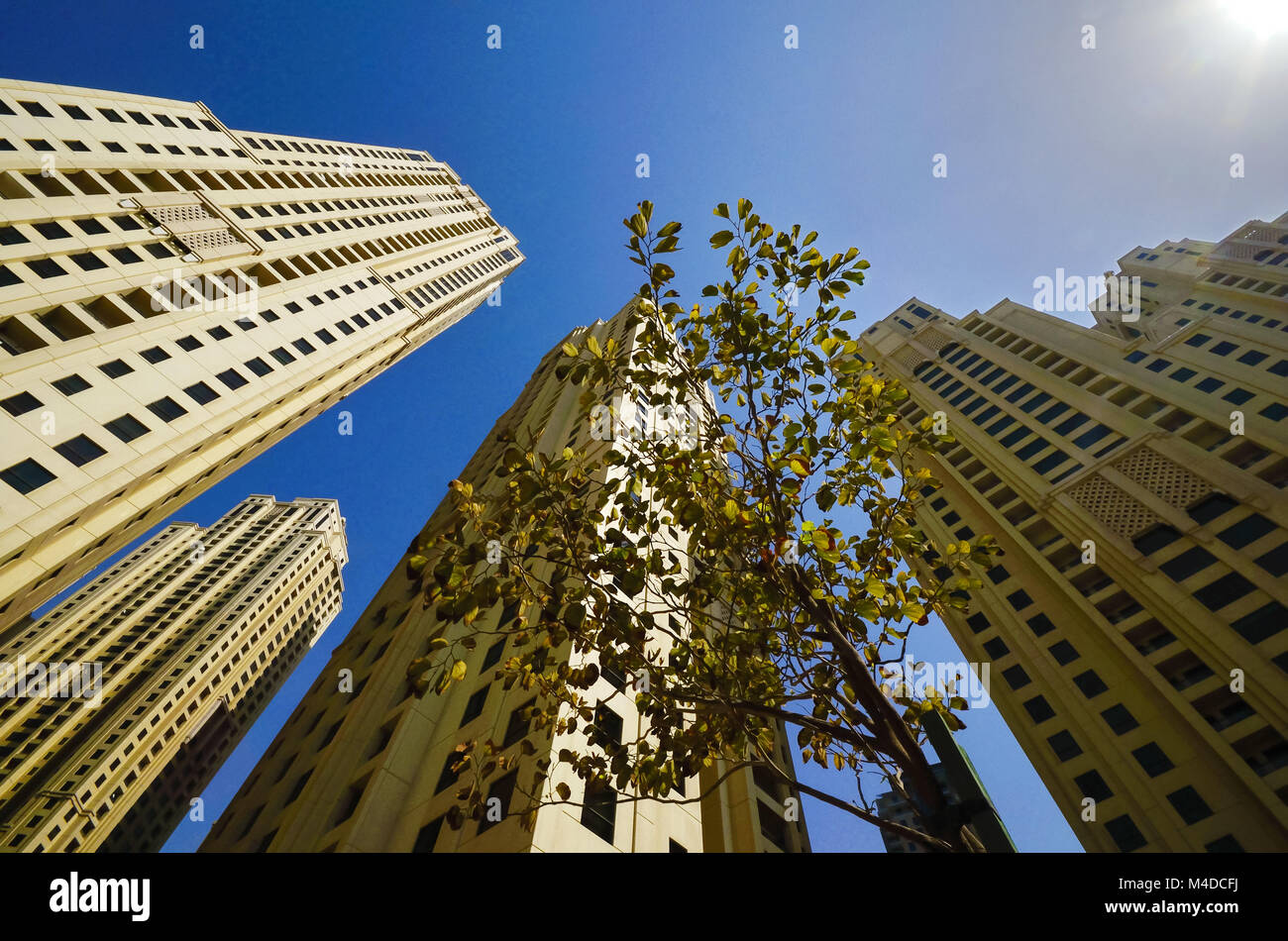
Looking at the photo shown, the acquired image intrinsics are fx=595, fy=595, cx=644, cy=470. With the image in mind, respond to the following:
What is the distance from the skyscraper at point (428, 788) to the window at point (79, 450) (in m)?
14.8

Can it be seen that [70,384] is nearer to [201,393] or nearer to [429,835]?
[201,393]

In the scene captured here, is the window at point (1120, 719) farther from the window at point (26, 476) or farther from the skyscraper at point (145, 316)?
the window at point (26, 476)

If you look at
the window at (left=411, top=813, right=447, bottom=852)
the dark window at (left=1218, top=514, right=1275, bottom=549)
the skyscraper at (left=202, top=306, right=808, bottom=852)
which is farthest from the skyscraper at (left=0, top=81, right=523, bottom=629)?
the dark window at (left=1218, top=514, right=1275, bottom=549)

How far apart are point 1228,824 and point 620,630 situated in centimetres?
2994

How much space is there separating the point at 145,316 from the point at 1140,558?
2143 inches

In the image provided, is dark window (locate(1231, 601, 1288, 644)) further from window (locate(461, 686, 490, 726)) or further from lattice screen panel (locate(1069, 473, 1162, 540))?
window (locate(461, 686, 490, 726))

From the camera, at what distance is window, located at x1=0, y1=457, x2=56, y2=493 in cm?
2253

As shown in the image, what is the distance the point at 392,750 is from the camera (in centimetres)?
1886

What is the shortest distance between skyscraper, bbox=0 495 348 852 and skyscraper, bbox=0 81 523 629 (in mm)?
42233

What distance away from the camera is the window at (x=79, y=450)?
2481 cm

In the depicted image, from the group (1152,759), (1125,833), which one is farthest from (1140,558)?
(1125,833)

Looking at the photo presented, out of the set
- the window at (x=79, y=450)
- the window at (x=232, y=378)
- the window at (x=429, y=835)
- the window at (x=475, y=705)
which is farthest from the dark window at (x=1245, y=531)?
the window at (x=232, y=378)
